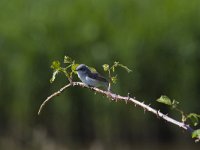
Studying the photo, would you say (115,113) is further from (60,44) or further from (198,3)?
(198,3)

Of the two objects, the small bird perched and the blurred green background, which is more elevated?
the blurred green background

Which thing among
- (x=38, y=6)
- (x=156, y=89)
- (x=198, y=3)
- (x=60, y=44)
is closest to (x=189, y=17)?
(x=198, y=3)

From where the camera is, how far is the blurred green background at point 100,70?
11.9 metres

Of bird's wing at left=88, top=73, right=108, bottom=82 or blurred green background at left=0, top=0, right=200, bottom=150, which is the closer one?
bird's wing at left=88, top=73, right=108, bottom=82

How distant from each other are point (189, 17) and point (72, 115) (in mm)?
2483

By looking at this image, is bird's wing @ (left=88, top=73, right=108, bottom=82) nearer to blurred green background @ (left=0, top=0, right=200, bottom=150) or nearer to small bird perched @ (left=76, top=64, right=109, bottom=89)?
small bird perched @ (left=76, top=64, right=109, bottom=89)

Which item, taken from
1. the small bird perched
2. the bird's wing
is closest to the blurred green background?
the bird's wing

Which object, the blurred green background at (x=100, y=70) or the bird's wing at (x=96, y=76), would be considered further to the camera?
the blurred green background at (x=100, y=70)

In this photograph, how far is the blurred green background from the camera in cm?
1194

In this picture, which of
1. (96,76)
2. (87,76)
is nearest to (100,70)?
(96,76)

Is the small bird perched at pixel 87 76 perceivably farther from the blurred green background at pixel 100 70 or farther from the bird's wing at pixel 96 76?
the blurred green background at pixel 100 70

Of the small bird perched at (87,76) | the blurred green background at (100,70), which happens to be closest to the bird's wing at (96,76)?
the small bird perched at (87,76)

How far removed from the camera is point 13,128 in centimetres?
1223

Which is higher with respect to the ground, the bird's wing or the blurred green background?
the blurred green background
